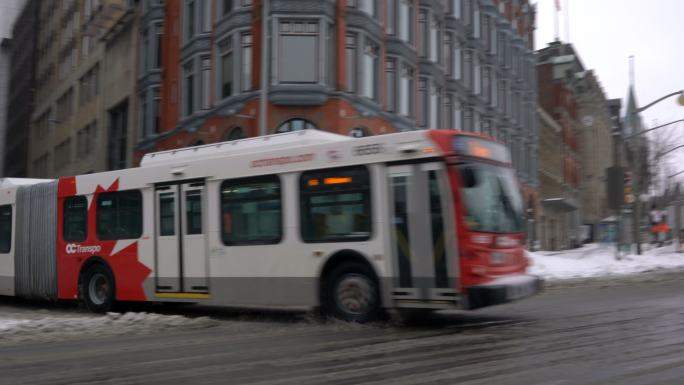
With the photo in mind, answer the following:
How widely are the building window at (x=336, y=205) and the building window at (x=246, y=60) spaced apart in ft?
58.5

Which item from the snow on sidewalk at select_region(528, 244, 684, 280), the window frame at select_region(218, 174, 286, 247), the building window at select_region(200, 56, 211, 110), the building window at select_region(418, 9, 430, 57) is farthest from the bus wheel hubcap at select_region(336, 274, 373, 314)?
the building window at select_region(418, 9, 430, 57)

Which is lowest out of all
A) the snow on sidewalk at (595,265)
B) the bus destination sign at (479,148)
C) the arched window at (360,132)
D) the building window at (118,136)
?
the snow on sidewalk at (595,265)

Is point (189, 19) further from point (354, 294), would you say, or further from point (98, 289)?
point (354, 294)

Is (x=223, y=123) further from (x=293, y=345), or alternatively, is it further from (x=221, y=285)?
(x=293, y=345)

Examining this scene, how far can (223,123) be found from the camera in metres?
28.9

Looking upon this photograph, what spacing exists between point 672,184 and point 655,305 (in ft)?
216

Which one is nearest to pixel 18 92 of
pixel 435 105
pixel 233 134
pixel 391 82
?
pixel 233 134

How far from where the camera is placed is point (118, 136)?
4075cm

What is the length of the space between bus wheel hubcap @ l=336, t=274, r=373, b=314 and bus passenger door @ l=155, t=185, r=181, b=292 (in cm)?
347

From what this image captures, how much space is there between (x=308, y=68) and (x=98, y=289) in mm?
15165

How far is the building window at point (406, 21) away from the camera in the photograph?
3122 centimetres

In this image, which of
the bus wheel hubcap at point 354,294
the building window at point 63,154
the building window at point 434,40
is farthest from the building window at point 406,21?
the building window at point 63,154

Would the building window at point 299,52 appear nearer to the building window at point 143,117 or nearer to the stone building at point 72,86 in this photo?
the building window at point 143,117

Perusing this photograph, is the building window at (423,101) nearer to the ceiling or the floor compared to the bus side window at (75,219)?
nearer to the ceiling
